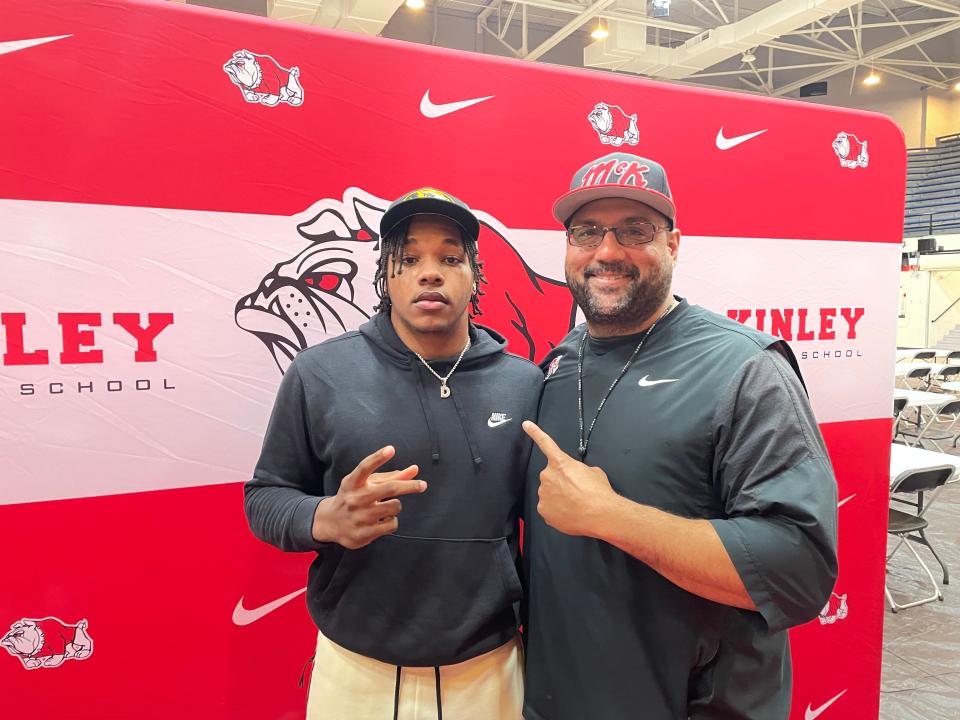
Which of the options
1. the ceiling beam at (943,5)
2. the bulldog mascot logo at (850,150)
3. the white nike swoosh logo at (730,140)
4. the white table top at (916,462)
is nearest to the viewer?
the white nike swoosh logo at (730,140)

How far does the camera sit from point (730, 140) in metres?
2.06

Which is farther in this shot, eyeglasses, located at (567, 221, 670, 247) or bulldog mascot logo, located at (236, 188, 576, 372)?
bulldog mascot logo, located at (236, 188, 576, 372)

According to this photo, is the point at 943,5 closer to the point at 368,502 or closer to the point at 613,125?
the point at 613,125

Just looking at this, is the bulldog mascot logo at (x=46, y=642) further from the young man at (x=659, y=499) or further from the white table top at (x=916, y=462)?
the white table top at (x=916, y=462)

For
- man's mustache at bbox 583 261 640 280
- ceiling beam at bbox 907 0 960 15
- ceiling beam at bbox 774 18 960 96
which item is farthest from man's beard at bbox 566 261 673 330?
ceiling beam at bbox 774 18 960 96

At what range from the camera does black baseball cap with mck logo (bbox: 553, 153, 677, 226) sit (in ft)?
4.04

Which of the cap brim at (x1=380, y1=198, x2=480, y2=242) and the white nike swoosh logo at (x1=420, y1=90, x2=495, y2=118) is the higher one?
the white nike swoosh logo at (x1=420, y1=90, x2=495, y2=118)

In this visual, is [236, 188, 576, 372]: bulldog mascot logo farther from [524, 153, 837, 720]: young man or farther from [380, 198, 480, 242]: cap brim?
[524, 153, 837, 720]: young man

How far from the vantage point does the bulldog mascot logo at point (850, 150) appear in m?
2.22

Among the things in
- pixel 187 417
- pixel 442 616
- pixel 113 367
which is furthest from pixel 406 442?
pixel 113 367

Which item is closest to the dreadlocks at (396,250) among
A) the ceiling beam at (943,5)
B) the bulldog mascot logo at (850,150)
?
the bulldog mascot logo at (850,150)

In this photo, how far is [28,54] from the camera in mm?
1352

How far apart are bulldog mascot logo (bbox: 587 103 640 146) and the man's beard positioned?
2.53ft

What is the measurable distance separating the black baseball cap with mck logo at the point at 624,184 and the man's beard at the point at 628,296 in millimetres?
133
